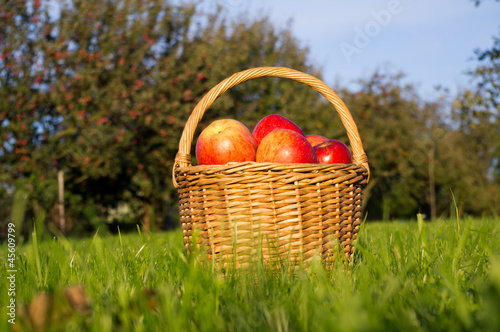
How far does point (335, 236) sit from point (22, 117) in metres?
7.37

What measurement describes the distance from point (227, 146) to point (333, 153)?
0.58 meters

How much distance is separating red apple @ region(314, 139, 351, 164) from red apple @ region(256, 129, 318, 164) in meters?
0.17

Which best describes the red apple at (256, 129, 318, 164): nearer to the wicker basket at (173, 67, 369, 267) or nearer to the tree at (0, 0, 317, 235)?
the wicker basket at (173, 67, 369, 267)

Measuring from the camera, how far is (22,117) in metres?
7.39

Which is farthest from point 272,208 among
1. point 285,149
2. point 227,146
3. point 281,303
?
point 281,303

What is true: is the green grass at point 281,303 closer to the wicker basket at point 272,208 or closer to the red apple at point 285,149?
the wicker basket at point 272,208

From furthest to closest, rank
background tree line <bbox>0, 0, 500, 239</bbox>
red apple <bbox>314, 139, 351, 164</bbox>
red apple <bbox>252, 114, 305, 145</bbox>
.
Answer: background tree line <bbox>0, 0, 500, 239</bbox>, red apple <bbox>252, 114, 305, 145</bbox>, red apple <bbox>314, 139, 351, 164</bbox>

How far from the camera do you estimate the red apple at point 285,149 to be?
1898 mm

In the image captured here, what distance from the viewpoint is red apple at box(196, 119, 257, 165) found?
201 cm

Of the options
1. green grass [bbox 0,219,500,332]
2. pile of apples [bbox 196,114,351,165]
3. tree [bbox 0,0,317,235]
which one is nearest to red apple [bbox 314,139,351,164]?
pile of apples [bbox 196,114,351,165]

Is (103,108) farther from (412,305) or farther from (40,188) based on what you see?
(412,305)

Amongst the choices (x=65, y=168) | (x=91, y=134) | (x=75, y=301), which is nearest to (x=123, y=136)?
(x=91, y=134)

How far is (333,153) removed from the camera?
214 centimetres

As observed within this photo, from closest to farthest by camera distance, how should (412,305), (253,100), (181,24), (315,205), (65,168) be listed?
(412,305), (315,205), (65,168), (181,24), (253,100)
